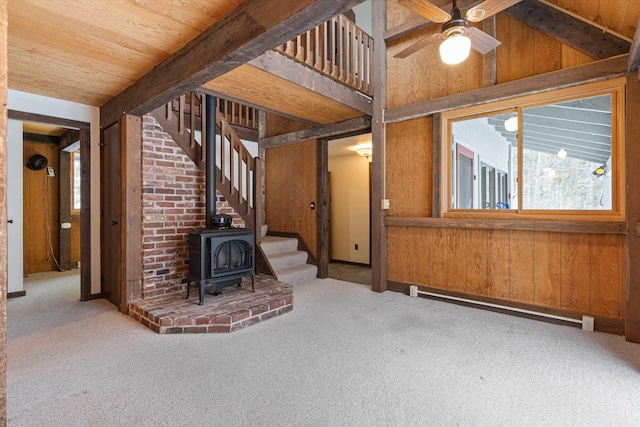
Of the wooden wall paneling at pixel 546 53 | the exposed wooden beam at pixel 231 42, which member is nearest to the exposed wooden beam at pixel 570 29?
the wooden wall paneling at pixel 546 53

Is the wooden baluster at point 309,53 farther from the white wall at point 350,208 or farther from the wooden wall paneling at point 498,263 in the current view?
the white wall at point 350,208

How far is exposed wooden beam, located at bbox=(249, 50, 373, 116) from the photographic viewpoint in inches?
115

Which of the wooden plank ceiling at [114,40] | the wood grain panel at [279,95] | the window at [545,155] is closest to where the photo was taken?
the wooden plank ceiling at [114,40]

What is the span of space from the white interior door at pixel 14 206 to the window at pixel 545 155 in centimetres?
536

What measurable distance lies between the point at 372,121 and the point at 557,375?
3268mm

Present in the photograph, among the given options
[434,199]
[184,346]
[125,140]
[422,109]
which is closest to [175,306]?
[184,346]

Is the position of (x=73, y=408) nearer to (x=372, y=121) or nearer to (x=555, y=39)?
(x=372, y=121)

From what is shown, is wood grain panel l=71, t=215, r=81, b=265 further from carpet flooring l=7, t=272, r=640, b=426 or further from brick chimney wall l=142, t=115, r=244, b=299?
brick chimney wall l=142, t=115, r=244, b=299

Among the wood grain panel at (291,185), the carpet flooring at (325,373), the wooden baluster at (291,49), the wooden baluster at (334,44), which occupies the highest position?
the wooden baluster at (334,44)

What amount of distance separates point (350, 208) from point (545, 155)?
3.78m

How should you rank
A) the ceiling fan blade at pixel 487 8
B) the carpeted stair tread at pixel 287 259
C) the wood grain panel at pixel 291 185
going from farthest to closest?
the wood grain panel at pixel 291 185, the carpeted stair tread at pixel 287 259, the ceiling fan blade at pixel 487 8

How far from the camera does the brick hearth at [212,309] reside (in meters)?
2.75

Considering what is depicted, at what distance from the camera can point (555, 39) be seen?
307 centimetres

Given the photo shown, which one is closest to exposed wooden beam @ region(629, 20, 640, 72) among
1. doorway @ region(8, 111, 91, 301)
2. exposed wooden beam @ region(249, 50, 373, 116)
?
exposed wooden beam @ region(249, 50, 373, 116)
